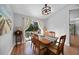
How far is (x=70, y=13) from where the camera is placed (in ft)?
6.46

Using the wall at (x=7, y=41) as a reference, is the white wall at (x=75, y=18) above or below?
above

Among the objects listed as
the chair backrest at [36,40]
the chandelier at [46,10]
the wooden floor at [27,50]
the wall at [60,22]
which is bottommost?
the wooden floor at [27,50]

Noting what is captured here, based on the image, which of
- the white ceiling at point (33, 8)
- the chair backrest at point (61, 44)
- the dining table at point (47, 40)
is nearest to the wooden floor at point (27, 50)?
the chair backrest at point (61, 44)

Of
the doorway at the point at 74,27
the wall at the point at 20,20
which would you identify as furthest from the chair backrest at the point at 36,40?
the doorway at the point at 74,27

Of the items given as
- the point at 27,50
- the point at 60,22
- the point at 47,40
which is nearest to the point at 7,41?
the point at 27,50

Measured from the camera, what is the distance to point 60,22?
1.97 m

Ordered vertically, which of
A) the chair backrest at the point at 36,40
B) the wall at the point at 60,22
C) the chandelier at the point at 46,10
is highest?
the chandelier at the point at 46,10

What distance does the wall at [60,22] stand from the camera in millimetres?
1965

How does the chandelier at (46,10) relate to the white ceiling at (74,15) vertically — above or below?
above

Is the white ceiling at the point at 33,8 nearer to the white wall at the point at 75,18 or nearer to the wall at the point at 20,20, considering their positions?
→ the wall at the point at 20,20

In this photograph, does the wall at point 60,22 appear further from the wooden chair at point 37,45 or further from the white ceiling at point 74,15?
the wooden chair at point 37,45

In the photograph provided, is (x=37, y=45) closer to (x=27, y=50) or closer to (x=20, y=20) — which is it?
(x=27, y=50)
